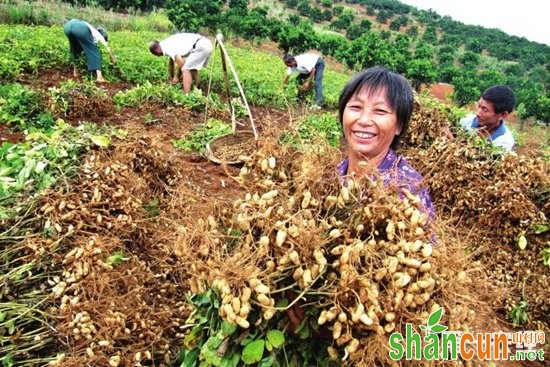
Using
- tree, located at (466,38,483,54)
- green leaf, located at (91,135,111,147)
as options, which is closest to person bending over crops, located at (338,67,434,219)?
green leaf, located at (91,135,111,147)

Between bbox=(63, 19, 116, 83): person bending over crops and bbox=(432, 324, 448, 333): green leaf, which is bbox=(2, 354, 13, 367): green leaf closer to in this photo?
bbox=(432, 324, 448, 333): green leaf

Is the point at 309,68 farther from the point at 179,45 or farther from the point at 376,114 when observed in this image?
the point at 376,114

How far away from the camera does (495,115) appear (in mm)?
4055

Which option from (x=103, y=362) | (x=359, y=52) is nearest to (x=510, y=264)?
(x=103, y=362)

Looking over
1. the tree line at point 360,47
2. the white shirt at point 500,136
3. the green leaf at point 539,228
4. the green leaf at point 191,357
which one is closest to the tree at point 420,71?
the tree line at point 360,47

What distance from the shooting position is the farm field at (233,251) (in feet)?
→ 4.18

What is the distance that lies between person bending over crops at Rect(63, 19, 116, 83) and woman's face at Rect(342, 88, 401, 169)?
7382 mm

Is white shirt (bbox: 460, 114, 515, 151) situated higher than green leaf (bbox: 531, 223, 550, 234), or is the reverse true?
white shirt (bbox: 460, 114, 515, 151)

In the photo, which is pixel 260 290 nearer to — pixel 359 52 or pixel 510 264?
pixel 510 264

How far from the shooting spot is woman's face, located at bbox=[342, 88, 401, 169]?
6.20 feet

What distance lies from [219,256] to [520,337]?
11.4 ft

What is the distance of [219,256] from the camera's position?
1.38 metres

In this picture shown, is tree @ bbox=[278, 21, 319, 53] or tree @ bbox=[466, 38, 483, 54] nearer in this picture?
tree @ bbox=[278, 21, 319, 53]

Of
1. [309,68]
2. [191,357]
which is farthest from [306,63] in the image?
[191,357]
